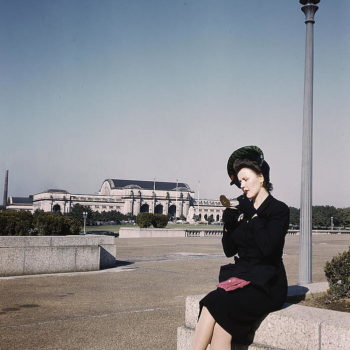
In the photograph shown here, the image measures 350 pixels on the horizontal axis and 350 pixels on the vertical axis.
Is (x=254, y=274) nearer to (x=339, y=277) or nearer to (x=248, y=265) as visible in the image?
(x=248, y=265)

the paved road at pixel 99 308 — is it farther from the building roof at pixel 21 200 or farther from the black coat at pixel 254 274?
the building roof at pixel 21 200

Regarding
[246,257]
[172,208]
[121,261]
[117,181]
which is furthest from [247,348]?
[117,181]

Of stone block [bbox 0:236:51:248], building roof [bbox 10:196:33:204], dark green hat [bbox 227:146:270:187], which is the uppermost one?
building roof [bbox 10:196:33:204]

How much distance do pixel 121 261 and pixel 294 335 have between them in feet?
31.3

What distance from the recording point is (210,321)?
299 cm

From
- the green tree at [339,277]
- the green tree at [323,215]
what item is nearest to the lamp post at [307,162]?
the green tree at [339,277]

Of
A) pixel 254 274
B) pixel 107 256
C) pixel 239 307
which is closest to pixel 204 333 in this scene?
pixel 239 307

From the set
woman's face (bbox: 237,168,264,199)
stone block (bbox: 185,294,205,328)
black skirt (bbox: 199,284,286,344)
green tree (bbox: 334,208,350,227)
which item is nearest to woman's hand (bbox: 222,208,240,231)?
woman's face (bbox: 237,168,264,199)

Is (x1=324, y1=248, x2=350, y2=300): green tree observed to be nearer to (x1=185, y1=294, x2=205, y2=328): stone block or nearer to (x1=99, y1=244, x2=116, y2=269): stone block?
(x1=185, y1=294, x2=205, y2=328): stone block

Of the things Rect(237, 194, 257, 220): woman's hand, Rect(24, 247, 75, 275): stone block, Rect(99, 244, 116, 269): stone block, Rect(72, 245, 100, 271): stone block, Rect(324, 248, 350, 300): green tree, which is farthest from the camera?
Rect(99, 244, 116, 269): stone block

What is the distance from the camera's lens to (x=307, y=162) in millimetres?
6305

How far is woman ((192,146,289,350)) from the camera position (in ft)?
9.81

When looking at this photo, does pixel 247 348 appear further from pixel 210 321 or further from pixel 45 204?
pixel 45 204

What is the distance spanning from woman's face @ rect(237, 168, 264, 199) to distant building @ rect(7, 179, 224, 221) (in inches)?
5194
